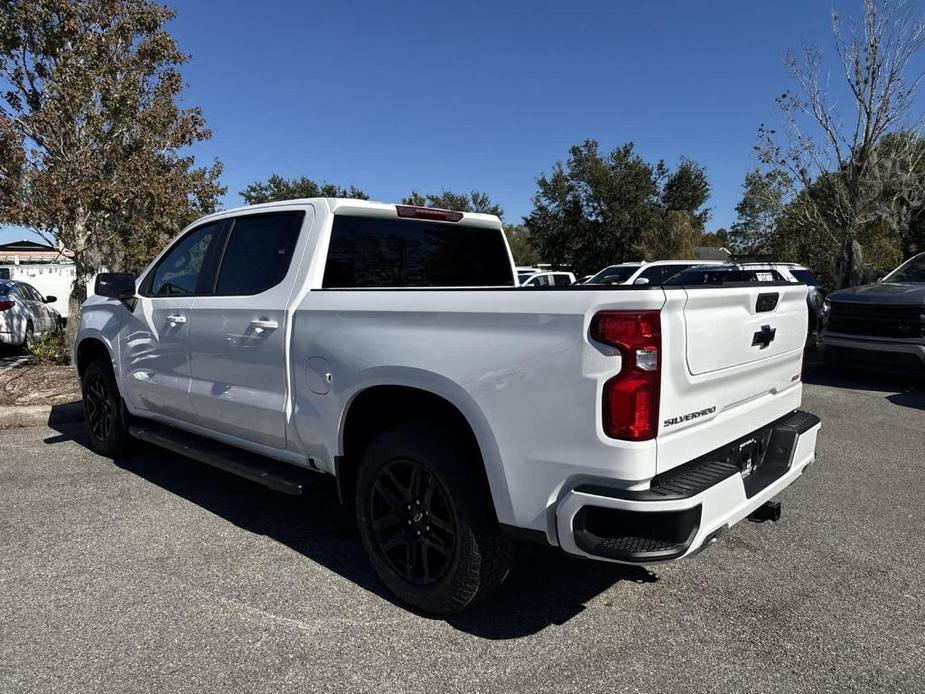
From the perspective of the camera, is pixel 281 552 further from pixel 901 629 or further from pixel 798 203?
pixel 798 203

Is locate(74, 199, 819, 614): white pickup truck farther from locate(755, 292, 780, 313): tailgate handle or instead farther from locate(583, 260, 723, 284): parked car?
locate(583, 260, 723, 284): parked car

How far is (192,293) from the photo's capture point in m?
4.31

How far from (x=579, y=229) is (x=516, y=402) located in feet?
118

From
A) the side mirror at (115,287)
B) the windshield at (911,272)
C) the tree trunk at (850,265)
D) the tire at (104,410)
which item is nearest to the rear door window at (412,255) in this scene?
the side mirror at (115,287)

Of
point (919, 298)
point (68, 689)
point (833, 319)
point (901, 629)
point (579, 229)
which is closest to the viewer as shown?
point (68, 689)

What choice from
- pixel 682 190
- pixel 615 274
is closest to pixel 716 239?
pixel 682 190

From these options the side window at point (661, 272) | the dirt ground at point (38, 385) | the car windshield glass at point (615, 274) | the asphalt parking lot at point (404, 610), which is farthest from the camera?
the car windshield glass at point (615, 274)

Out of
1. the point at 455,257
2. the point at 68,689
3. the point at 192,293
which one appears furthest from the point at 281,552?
the point at 455,257

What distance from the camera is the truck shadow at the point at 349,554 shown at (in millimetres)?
3006

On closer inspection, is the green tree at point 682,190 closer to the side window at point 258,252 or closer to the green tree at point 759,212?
the green tree at point 759,212

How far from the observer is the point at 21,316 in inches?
466

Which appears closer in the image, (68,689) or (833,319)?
(68,689)

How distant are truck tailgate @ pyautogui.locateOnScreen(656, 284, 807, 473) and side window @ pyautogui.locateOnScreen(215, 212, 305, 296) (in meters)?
2.22

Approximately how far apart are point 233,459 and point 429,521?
1.58 m
